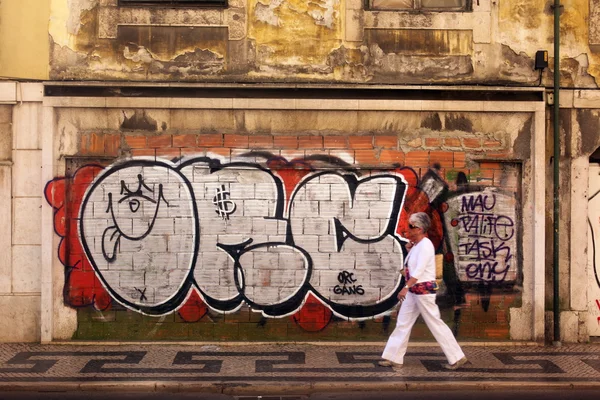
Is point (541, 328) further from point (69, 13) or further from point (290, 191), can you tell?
point (69, 13)

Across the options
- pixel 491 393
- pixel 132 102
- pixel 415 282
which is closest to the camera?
pixel 491 393

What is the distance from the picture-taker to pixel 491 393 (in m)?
8.58

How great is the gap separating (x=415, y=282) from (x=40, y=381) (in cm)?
431

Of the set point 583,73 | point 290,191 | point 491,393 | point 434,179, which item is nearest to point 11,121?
point 290,191

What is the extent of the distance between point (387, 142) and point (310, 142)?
1055 mm

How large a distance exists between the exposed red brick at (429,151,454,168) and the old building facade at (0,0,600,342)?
0.06ft

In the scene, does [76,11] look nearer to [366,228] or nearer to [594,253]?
[366,228]

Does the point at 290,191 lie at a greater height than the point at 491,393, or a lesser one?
greater

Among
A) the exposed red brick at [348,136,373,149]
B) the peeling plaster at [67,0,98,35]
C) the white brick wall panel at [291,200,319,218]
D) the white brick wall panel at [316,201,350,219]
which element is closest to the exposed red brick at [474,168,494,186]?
the exposed red brick at [348,136,373,149]

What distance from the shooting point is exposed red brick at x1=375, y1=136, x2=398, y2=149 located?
1107cm

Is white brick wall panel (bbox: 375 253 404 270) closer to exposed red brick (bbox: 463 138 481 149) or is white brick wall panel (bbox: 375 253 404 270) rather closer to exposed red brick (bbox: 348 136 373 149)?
exposed red brick (bbox: 348 136 373 149)

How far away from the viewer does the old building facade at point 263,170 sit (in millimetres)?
10969

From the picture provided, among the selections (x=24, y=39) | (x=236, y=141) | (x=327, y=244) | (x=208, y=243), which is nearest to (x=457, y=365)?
(x=327, y=244)

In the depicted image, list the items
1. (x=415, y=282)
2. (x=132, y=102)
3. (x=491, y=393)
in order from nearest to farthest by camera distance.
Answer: (x=491, y=393)
(x=415, y=282)
(x=132, y=102)
